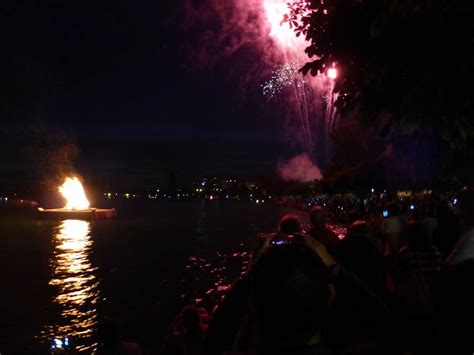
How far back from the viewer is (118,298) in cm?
1600

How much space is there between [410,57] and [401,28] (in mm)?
347

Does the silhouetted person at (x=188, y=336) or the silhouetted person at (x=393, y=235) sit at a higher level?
the silhouetted person at (x=393, y=235)

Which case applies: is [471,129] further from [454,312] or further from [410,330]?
[454,312]

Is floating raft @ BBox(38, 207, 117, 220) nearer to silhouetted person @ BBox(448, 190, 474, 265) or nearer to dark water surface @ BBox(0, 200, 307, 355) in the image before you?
dark water surface @ BBox(0, 200, 307, 355)

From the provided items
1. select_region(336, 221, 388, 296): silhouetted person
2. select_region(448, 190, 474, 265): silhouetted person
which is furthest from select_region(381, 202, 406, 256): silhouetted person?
select_region(336, 221, 388, 296): silhouetted person

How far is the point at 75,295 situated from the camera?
54.5 ft

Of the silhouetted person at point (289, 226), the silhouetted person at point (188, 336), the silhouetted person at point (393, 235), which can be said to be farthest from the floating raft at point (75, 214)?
the silhouetted person at point (289, 226)

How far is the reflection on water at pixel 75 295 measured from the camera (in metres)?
11.9

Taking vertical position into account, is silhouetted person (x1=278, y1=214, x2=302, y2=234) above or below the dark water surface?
above

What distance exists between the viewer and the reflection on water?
11.9 metres

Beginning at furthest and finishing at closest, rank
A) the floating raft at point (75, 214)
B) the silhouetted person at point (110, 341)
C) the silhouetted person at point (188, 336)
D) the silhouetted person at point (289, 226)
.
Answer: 1. the floating raft at point (75, 214)
2. the silhouetted person at point (110, 341)
3. the silhouetted person at point (188, 336)
4. the silhouetted person at point (289, 226)

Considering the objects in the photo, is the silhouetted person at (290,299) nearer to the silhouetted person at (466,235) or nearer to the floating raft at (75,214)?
the silhouetted person at (466,235)

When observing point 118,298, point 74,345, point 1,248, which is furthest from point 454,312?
point 1,248

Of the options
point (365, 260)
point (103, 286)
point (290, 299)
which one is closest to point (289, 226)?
point (365, 260)
